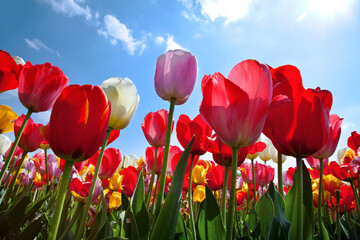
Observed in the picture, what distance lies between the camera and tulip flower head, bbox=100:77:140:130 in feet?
3.08

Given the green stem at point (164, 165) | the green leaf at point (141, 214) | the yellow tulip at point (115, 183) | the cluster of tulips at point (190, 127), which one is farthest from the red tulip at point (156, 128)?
the yellow tulip at point (115, 183)

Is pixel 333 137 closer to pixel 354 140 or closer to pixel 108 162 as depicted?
pixel 108 162

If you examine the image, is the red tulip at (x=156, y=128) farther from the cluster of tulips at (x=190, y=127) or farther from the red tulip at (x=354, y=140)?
the red tulip at (x=354, y=140)

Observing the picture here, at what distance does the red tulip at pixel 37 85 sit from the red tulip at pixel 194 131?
614 mm

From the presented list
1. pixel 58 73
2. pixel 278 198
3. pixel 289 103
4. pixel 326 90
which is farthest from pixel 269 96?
pixel 58 73

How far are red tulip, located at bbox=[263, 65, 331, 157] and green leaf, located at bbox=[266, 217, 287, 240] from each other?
324 mm

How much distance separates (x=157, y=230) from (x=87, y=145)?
286 mm

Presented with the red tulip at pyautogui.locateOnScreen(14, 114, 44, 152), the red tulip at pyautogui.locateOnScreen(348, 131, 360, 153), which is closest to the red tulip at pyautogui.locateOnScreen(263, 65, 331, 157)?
the red tulip at pyautogui.locateOnScreen(14, 114, 44, 152)

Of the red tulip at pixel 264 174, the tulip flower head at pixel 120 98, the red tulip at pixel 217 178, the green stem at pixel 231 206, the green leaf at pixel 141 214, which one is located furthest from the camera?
the red tulip at pixel 264 174

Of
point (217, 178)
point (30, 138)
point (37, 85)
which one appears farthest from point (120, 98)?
point (217, 178)

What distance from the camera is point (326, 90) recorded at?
68cm

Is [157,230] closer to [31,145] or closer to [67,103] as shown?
[67,103]

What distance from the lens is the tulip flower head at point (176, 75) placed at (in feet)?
3.54

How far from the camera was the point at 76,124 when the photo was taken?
617 millimetres
